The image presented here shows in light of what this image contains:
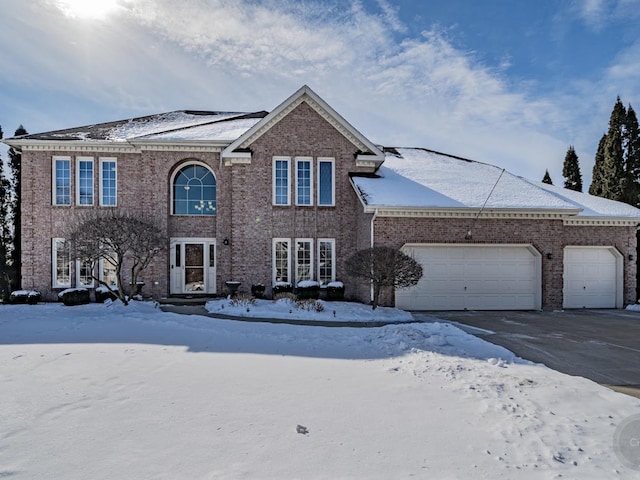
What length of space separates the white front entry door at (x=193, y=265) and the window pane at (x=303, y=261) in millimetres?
3539

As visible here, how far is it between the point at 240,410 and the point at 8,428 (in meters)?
2.40

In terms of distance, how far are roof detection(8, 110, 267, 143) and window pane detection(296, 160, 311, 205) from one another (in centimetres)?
309

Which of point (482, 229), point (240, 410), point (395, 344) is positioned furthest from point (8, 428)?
point (482, 229)

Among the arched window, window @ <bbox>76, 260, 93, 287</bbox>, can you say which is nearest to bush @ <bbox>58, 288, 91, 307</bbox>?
window @ <bbox>76, 260, 93, 287</bbox>

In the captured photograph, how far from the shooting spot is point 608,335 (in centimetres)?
927

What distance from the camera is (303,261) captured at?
15305 millimetres

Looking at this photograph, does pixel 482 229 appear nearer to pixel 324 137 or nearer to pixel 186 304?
pixel 324 137

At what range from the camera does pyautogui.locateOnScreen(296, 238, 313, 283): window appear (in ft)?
50.0

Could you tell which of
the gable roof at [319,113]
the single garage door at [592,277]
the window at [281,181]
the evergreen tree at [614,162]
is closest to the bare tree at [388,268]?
the window at [281,181]

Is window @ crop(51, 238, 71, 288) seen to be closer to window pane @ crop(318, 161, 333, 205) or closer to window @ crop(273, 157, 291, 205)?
window @ crop(273, 157, 291, 205)

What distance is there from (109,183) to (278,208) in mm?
7048

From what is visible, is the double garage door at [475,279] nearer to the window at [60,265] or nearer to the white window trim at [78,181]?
the white window trim at [78,181]

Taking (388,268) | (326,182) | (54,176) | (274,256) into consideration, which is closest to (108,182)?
(54,176)

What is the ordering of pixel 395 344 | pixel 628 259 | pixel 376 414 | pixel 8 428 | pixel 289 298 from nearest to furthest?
pixel 8 428 < pixel 376 414 < pixel 395 344 < pixel 289 298 < pixel 628 259
